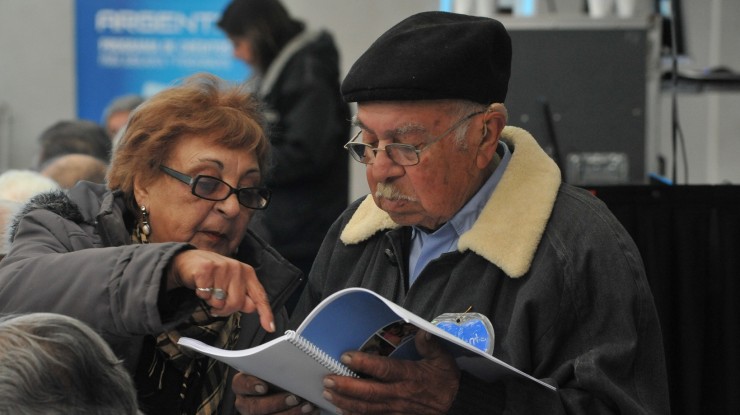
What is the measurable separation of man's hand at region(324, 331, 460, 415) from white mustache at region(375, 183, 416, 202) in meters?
0.39

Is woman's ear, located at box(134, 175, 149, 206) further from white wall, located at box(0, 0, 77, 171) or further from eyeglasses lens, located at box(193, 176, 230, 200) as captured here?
white wall, located at box(0, 0, 77, 171)

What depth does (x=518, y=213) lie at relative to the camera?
7.09 ft

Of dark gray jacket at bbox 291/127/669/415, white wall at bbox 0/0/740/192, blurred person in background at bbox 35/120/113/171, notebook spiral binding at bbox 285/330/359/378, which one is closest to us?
notebook spiral binding at bbox 285/330/359/378

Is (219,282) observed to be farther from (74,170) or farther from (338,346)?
(74,170)

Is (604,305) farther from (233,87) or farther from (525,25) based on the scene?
(525,25)

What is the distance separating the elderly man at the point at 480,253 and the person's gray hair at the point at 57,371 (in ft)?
1.34

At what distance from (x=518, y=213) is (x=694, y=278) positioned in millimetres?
1060

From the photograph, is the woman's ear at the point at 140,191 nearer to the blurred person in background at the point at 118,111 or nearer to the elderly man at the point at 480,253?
the elderly man at the point at 480,253

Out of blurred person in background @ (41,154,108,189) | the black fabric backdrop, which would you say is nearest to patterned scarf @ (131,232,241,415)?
the black fabric backdrop

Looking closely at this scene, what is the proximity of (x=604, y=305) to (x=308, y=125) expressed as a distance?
9.07 feet

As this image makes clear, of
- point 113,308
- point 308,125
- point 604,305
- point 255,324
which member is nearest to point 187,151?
point 255,324

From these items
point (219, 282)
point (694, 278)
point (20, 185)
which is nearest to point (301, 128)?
point (20, 185)

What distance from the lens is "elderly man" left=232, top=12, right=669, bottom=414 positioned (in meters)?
1.96

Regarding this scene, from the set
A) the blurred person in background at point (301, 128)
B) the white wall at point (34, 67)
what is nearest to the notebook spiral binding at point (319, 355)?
the blurred person in background at point (301, 128)
